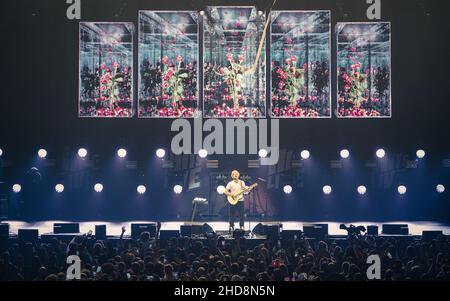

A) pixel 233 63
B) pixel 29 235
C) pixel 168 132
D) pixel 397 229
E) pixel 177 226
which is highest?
pixel 233 63

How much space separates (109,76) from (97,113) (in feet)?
3.70

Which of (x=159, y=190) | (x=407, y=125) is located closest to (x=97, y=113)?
(x=159, y=190)

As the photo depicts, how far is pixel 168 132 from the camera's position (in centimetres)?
1756

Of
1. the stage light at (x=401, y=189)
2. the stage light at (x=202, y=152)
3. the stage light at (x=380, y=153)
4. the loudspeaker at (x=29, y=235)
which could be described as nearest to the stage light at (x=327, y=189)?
the stage light at (x=380, y=153)

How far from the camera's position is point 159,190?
57.5 ft

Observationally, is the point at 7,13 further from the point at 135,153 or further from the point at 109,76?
the point at 135,153

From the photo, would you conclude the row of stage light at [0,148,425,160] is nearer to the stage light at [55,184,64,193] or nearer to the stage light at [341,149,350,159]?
the stage light at [341,149,350,159]

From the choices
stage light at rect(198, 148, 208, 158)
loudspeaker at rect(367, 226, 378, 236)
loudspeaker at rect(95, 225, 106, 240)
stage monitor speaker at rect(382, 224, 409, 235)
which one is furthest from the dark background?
loudspeaker at rect(95, 225, 106, 240)

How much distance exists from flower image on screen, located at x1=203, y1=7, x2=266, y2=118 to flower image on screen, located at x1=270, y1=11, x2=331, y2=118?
0.54 metres

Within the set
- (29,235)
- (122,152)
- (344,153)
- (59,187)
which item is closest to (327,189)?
(344,153)

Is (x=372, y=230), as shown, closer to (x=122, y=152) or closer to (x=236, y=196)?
(x=236, y=196)

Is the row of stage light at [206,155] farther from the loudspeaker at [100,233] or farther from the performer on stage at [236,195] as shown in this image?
the loudspeaker at [100,233]

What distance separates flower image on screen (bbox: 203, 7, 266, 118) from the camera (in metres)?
17.5

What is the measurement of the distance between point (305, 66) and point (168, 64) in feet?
13.1
